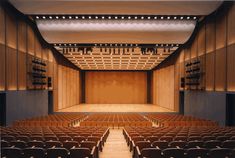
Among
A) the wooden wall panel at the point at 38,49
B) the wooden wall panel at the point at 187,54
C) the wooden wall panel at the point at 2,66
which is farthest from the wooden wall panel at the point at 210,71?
the wooden wall panel at the point at 2,66

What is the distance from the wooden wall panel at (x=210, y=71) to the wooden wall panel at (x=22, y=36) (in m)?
11.8

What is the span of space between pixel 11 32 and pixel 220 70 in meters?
12.1

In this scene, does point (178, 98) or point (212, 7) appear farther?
point (178, 98)

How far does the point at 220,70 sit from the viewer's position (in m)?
17.1

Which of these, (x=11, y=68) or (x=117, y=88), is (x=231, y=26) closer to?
(x=11, y=68)

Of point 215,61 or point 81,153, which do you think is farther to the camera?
point 215,61

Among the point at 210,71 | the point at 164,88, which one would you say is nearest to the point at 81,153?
the point at 210,71

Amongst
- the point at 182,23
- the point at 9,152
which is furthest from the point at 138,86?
the point at 9,152

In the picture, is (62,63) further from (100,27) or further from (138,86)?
(138,86)

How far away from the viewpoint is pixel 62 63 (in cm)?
2986

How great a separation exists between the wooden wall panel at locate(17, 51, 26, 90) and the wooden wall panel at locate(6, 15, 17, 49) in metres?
1.10

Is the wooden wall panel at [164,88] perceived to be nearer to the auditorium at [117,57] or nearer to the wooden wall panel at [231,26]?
the auditorium at [117,57]

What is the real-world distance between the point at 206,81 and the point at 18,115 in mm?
11896

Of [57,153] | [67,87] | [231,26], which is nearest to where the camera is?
[57,153]
